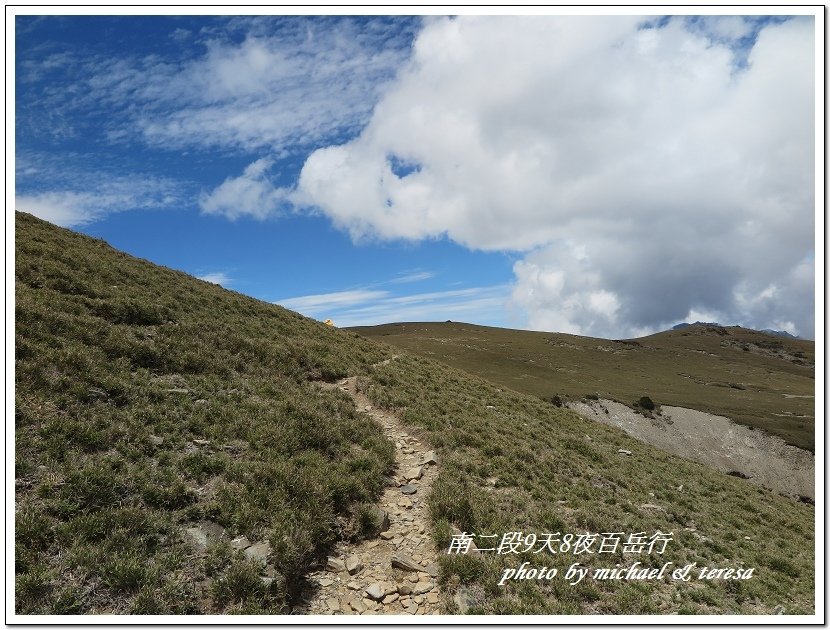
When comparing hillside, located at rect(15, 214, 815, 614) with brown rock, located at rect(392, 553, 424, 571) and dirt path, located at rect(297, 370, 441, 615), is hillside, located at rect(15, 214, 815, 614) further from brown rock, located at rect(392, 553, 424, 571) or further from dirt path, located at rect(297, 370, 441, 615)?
brown rock, located at rect(392, 553, 424, 571)

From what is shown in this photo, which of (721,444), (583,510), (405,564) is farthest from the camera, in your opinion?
(721,444)

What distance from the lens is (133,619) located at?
253 inches

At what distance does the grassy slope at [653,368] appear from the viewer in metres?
58.2

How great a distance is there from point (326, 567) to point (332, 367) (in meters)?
13.7

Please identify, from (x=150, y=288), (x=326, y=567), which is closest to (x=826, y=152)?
(x=326, y=567)

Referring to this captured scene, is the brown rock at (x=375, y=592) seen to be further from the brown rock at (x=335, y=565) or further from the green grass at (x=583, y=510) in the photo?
the green grass at (x=583, y=510)

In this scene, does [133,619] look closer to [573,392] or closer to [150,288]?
[150,288]

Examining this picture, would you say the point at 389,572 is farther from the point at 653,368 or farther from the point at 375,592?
the point at 653,368

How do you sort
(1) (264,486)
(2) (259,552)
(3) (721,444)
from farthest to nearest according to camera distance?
1. (3) (721,444)
2. (1) (264,486)
3. (2) (259,552)

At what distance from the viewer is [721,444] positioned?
47156mm

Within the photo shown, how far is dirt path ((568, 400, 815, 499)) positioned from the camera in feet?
138

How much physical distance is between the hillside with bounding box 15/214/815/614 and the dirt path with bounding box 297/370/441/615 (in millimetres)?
171

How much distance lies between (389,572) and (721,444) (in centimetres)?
5346

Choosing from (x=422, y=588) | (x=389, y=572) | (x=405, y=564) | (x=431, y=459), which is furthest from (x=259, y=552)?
(x=431, y=459)
